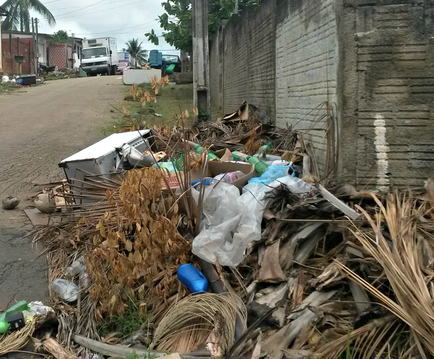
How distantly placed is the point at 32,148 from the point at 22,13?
3391 centimetres

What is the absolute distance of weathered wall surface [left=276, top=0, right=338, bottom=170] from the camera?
3.95m

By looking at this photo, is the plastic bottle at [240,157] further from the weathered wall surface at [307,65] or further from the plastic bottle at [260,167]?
the weathered wall surface at [307,65]

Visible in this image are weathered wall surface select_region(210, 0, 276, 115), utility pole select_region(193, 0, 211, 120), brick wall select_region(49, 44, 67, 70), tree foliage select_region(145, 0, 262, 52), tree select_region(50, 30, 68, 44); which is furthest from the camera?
tree select_region(50, 30, 68, 44)

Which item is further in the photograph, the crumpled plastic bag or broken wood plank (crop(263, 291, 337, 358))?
the crumpled plastic bag

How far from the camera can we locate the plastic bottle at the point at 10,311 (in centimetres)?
258

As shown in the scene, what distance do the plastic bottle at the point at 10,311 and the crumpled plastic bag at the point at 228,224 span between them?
1207mm

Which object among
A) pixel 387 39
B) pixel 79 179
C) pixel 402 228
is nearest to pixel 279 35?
pixel 387 39

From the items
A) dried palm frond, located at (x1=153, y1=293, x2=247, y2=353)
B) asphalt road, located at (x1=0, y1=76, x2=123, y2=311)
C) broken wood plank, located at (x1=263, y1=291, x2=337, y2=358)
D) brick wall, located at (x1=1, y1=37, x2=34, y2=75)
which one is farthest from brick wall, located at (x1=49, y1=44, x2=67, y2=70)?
broken wood plank, located at (x1=263, y1=291, x2=337, y2=358)

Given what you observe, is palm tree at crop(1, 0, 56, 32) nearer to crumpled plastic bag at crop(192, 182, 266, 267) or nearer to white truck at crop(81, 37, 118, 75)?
white truck at crop(81, 37, 118, 75)

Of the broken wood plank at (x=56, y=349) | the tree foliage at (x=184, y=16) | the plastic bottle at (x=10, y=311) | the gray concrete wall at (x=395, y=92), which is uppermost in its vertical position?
the tree foliage at (x=184, y=16)

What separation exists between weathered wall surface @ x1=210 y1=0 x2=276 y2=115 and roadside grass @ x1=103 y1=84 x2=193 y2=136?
3.73ft

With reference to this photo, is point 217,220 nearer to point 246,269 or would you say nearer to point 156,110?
point 246,269

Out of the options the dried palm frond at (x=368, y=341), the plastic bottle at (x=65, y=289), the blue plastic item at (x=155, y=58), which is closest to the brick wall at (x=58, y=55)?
the blue plastic item at (x=155, y=58)

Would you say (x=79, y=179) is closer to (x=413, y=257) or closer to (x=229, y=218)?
(x=229, y=218)
